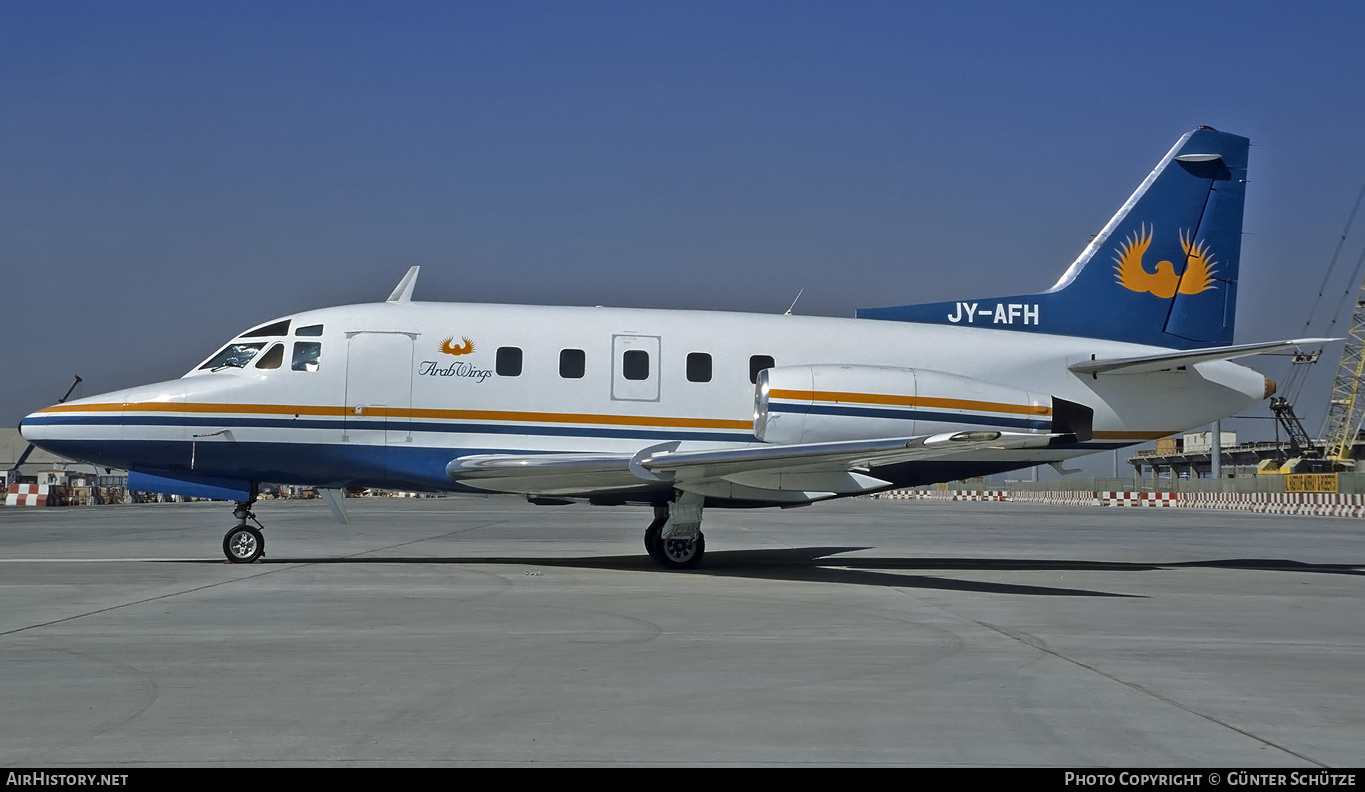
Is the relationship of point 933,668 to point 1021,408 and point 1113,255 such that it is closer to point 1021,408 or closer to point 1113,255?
point 1021,408

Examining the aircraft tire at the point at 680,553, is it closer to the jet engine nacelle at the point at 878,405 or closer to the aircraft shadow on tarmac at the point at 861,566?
the aircraft shadow on tarmac at the point at 861,566

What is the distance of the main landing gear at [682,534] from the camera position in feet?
55.3

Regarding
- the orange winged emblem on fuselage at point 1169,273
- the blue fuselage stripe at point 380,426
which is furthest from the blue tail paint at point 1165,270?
the blue fuselage stripe at point 380,426

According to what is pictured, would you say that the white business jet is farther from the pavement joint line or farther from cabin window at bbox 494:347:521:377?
the pavement joint line

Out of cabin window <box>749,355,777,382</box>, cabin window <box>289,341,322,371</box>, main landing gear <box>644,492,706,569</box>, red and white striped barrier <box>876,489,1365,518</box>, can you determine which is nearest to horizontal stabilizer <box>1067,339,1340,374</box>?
cabin window <box>749,355,777,382</box>

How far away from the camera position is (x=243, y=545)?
17078 millimetres

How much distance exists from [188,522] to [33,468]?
87286 mm

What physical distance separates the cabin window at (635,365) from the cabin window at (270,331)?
4.89 metres

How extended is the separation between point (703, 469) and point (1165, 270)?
926cm

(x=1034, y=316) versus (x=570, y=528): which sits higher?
(x=1034, y=316)

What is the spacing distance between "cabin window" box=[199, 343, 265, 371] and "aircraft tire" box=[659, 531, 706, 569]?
21.4 feet

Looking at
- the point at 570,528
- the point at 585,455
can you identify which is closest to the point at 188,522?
the point at 570,528

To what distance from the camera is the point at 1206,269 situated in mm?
19734

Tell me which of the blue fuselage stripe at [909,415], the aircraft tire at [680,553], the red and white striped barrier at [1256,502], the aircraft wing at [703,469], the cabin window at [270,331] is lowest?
the red and white striped barrier at [1256,502]
